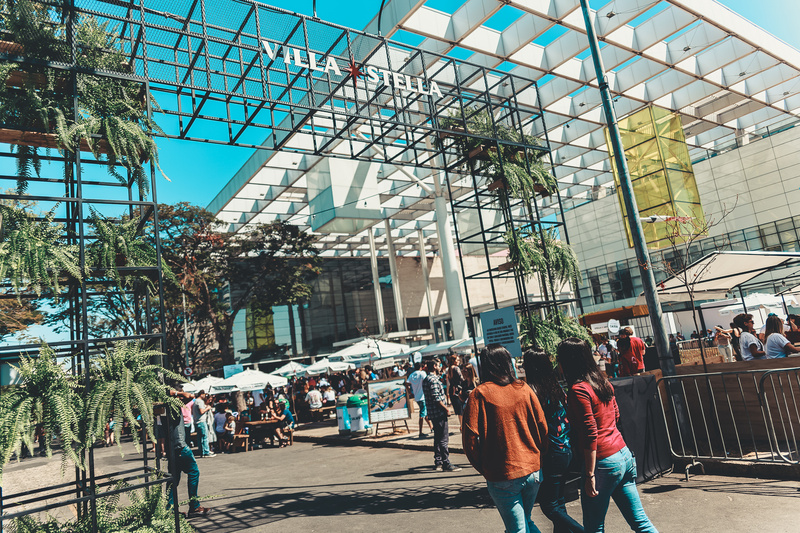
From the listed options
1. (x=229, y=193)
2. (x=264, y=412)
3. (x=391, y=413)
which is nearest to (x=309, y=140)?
(x=229, y=193)

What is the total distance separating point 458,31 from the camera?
17.2 meters

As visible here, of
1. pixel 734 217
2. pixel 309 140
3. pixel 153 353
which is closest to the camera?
pixel 153 353

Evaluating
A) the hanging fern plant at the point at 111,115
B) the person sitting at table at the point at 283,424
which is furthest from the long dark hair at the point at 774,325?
the person sitting at table at the point at 283,424

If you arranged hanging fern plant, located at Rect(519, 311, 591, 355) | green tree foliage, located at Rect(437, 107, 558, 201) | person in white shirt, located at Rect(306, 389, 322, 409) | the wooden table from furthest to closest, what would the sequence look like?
person in white shirt, located at Rect(306, 389, 322, 409)
the wooden table
green tree foliage, located at Rect(437, 107, 558, 201)
hanging fern plant, located at Rect(519, 311, 591, 355)

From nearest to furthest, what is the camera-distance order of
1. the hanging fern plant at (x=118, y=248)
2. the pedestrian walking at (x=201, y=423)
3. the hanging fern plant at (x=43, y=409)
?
the hanging fern plant at (x=43, y=409), the hanging fern plant at (x=118, y=248), the pedestrian walking at (x=201, y=423)

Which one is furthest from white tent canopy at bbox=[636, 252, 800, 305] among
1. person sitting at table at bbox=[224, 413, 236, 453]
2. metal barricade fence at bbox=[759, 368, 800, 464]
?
person sitting at table at bbox=[224, 413, 236, 453]

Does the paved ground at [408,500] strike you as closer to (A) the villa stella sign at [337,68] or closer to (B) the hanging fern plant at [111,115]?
(B) the hanging fern plant at [111,115]

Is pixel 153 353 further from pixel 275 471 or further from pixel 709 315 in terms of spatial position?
pixel 709 315

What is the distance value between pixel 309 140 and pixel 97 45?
64.9 feet

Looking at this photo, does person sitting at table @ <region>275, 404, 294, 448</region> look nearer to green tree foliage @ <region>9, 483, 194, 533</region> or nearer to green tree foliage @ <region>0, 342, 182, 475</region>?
green tree foliage @ <region>9, 483, 194, 533</region>

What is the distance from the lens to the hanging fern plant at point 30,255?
4277 millimetres

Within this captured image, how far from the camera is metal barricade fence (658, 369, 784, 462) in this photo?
6984mm

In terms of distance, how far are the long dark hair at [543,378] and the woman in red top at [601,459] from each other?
46 cm

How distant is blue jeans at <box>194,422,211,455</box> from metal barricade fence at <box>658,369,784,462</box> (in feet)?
42.5
